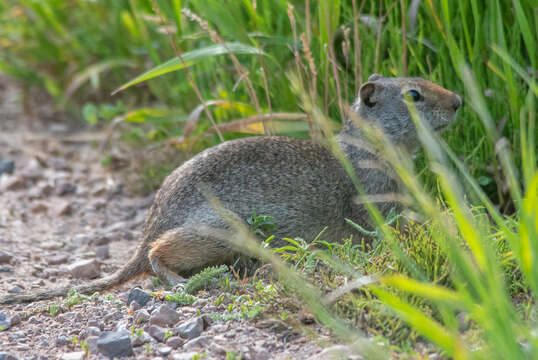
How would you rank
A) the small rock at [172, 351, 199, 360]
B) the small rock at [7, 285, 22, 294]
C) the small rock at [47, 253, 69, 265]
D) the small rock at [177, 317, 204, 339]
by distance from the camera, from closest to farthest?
the small rock at [172, 351, 199, 360]
the small rock at [177, 317, 204, 339]
the small rock at [7, 285, 22, 294]
the small rock at [47, 253, 69, 265]

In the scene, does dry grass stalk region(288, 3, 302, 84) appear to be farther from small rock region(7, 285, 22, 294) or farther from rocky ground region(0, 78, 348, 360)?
small rock region(7, 285, 22, 294)

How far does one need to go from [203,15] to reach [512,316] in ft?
8.93

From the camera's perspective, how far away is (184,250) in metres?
3.54

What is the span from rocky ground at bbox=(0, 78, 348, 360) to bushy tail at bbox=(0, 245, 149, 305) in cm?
5

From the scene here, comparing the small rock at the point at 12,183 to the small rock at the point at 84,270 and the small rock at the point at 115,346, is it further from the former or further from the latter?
the small rock at the point at 115,346

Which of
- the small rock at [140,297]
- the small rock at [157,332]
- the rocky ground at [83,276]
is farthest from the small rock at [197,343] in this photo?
the small rock at [140,297]

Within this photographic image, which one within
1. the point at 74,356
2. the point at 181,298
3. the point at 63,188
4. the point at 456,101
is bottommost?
the point at 63,188

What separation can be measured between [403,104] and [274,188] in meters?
0.86

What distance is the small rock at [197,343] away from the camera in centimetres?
254

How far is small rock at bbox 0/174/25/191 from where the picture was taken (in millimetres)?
5273

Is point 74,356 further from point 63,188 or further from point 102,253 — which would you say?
point 63,188

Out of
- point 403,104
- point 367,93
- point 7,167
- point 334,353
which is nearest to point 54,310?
point 334,353

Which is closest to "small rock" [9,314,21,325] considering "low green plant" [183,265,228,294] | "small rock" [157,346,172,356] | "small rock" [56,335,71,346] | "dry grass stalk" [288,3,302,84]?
"small rock" [56,335,71,346]

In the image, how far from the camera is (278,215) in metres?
3.65
